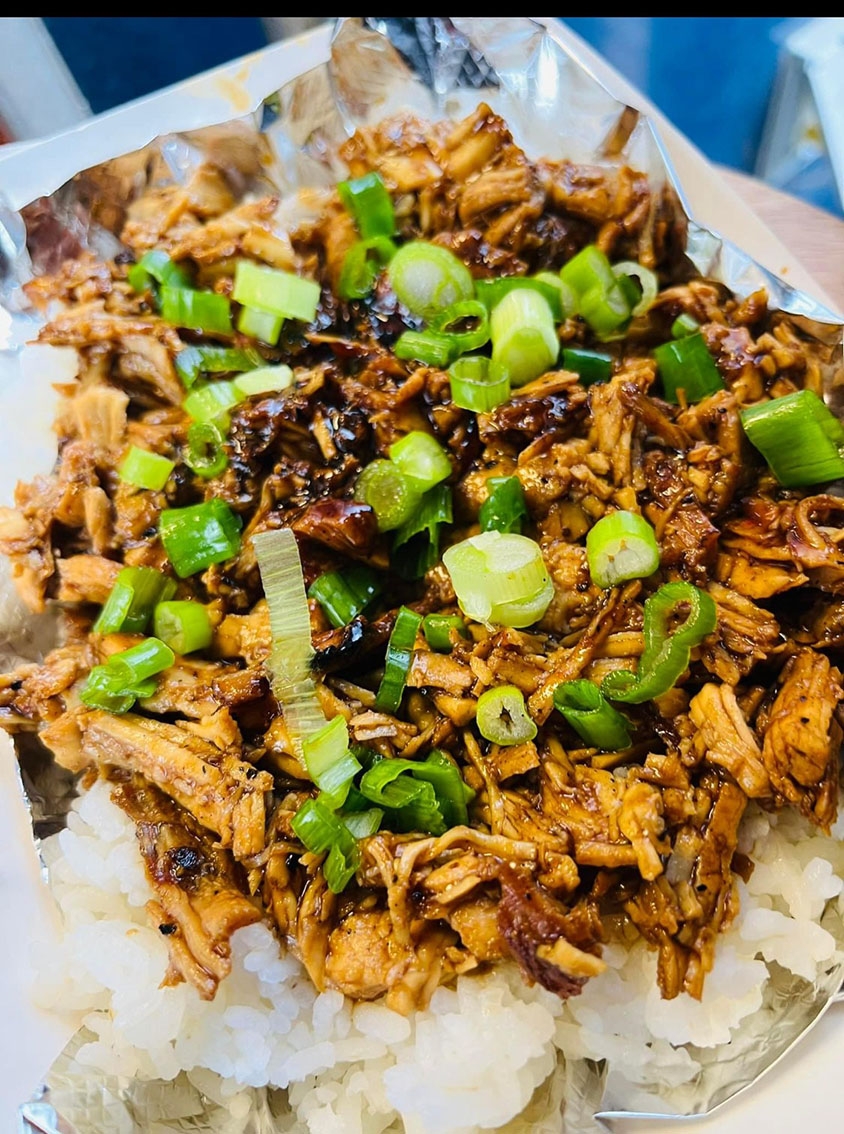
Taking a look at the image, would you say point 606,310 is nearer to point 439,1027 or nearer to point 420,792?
point 420,792

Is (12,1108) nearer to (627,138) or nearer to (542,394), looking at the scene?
(542,394)

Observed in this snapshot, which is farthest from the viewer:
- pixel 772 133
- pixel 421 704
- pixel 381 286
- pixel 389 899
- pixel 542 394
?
pixel 772 133

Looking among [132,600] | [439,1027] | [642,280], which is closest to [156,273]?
[132,600]

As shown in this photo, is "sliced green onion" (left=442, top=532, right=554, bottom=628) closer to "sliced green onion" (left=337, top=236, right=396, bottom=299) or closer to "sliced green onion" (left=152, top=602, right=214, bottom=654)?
"sliced green onion" (left=152, top=602, right=214, bottom=654)

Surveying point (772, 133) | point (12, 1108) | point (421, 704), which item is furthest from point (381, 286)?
point (772, 133)

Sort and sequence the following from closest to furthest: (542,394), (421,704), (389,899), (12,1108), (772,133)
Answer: (389,899), (12,1108), (421,704), (542,394), (772,133)

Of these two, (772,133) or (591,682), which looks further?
(772,133)

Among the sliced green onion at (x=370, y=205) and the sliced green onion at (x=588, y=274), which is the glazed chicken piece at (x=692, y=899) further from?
the sliced green onion at (x=370, y=205)
